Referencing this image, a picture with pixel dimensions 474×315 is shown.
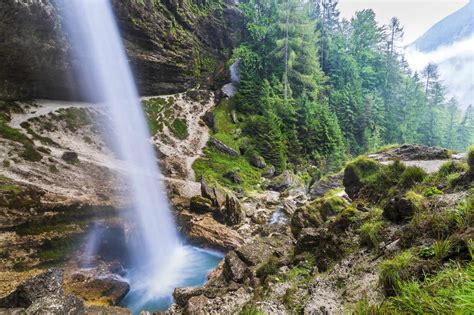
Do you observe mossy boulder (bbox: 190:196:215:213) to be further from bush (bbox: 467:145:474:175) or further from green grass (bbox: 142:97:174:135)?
bush (bbox: 467:145:474:175)

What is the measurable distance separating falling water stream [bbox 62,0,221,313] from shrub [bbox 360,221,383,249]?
10.1m

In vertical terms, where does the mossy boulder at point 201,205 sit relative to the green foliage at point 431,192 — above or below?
below

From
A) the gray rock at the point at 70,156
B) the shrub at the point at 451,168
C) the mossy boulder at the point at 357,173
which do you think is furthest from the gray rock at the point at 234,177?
the shrub at the point at 451,168

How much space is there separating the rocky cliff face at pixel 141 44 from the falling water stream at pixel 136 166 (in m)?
1.70

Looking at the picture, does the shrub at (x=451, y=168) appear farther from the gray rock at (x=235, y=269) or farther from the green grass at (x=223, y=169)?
the green grass at (x=223, y=169)

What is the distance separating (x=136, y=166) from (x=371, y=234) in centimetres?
2618

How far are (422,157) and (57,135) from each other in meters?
31.6

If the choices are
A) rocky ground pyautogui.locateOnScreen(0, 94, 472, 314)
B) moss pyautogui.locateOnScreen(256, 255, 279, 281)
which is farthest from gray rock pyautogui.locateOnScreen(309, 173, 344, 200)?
moss pyautogui.locateOnScreen(256, 255, 279, 281)

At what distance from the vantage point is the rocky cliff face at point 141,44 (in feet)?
82.8

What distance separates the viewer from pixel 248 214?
22.0 m

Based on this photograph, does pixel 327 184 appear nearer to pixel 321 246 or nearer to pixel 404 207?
pixel 321 246

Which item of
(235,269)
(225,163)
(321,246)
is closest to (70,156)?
(225,163)

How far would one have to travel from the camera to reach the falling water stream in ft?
49.5

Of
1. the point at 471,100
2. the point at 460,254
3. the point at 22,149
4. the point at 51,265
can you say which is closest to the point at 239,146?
the point at 22,149
